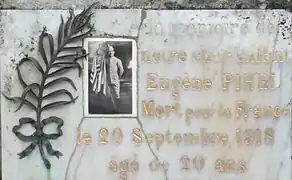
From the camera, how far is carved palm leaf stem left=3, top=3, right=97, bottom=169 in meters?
2.33

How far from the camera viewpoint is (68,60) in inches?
92.0

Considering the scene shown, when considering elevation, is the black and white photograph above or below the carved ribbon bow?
above

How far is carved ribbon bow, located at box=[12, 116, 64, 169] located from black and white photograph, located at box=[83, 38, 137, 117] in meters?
0.17

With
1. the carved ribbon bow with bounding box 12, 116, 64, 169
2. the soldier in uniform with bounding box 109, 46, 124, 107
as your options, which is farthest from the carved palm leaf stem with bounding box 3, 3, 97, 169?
the soldier in uniform with bounding box 109, 46, 124, 107

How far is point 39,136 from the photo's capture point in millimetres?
2348

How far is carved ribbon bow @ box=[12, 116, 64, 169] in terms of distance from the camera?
2348mm

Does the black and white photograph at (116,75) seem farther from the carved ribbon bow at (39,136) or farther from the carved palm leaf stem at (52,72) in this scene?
the carved ribbon bow at (39,136)

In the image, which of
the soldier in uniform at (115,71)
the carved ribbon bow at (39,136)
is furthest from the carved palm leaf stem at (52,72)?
the soldier in uniform at (115,71)

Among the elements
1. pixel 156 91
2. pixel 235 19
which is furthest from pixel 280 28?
pixel 156 91

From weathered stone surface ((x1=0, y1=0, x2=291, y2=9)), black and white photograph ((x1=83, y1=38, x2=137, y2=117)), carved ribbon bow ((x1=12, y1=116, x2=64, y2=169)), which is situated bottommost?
carved ribbon bow ((x1=12, y1=116, x2=64, y2=169))

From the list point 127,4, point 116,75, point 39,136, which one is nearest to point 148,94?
point 116,75

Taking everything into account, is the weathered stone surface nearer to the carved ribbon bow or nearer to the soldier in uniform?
the soldier in uniform

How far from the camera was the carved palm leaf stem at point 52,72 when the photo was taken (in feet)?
7.64

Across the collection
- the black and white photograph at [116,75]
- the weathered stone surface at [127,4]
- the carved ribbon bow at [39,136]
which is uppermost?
the weathered stone surface at [127,4]
